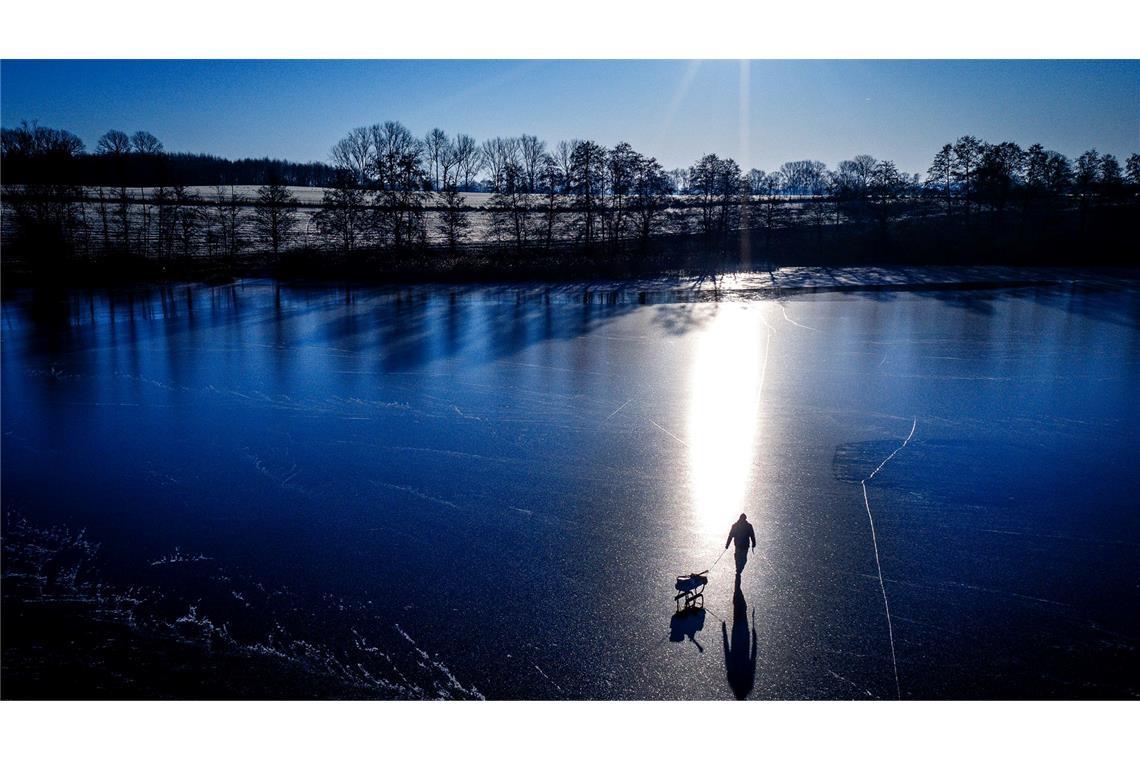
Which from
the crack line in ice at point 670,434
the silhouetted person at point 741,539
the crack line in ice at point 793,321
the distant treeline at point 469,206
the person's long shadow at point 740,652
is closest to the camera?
the person's long shadow at point 740,652

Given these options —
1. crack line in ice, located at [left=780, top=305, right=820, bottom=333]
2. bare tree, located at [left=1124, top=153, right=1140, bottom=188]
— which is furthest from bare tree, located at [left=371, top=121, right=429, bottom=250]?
bare tree, located at [left=1124, top=153, right=1140, bottom=188]

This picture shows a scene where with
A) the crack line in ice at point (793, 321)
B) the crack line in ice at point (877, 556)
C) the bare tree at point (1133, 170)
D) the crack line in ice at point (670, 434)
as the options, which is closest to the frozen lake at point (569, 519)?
the crack line in ice at point (877, 556)

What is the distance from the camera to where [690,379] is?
627 inches

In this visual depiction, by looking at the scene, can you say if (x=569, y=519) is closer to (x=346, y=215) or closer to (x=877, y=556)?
(x=877, y=556)

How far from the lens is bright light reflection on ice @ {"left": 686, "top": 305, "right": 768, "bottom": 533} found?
953cm

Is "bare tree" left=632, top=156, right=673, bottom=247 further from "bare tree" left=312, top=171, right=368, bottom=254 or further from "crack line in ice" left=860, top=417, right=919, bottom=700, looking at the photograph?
"crack line in ice" left=860, top=417, right=919, bottom=700

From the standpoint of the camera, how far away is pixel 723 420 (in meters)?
12.9

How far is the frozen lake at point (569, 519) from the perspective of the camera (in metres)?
6.16

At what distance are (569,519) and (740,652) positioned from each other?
10.3ft

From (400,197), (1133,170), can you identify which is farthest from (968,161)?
(400,197)

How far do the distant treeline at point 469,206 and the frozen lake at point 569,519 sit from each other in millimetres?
23597

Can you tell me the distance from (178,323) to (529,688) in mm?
21138

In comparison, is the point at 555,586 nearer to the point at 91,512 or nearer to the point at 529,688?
the point at 529,688

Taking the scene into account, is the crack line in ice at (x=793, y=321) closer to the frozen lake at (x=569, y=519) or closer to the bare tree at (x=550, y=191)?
the frozen lake at (x=569, y=519)
